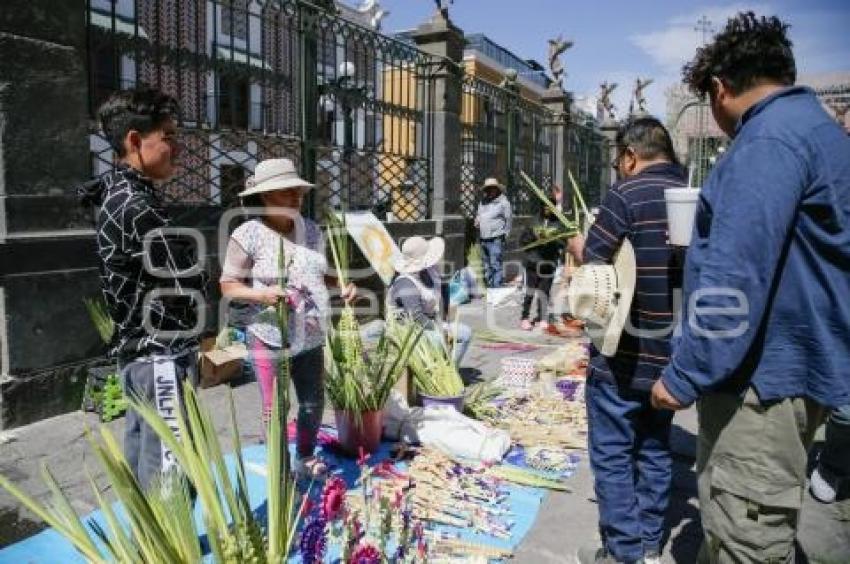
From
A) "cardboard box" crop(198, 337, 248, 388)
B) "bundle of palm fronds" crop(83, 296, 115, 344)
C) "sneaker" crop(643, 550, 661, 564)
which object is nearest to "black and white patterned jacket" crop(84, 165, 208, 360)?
"bundle of palm fronds" crop(83, 296, 115, 344)

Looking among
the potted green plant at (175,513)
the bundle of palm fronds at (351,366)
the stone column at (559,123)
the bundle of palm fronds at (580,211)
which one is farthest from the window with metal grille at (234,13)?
the stone column at (559,123)

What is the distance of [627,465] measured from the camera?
9.28ft

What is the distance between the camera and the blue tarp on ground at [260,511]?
9.70 feet

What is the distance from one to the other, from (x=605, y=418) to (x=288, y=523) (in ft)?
4.93

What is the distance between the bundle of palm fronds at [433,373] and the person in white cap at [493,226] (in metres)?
6.28

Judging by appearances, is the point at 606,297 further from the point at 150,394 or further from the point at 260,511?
the point at 260,511

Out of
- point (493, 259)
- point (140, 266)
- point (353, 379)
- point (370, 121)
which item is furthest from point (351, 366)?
point (493, 259)

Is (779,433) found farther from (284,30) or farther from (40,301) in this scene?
(284,30)

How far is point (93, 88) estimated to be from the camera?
5.00 m

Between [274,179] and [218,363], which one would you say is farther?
[218,363]

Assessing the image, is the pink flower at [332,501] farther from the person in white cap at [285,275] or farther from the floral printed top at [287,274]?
the floral printed top at [287,274]

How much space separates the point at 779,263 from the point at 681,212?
2.25 feet

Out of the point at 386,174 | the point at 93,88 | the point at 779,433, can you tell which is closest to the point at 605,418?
the point at 779,433

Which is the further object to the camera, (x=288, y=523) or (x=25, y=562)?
(x=25, y=562)
